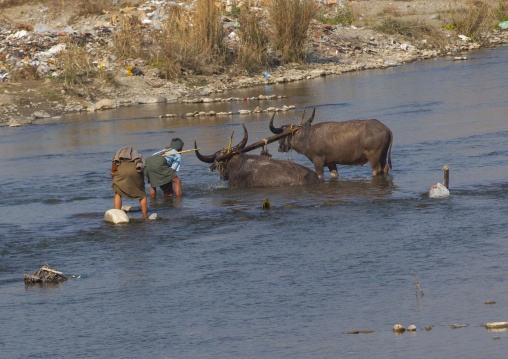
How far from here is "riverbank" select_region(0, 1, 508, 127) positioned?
23.9 m

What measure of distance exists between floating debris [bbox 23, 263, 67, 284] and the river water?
15cm

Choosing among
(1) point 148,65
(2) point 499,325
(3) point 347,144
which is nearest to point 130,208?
(3) point 347,144

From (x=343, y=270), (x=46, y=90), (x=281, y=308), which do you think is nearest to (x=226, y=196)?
Result: (x=343, y=270)

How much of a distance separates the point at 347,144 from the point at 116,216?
3.87 metres

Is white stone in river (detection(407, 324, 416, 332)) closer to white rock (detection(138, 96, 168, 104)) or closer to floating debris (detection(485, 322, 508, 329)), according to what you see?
floating debris (detection(485, 322, 508, 329))

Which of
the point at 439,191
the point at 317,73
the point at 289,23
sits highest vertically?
the point at 289,23

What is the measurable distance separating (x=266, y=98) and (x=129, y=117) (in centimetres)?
441

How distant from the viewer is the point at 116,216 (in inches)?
396

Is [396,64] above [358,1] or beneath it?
beneath

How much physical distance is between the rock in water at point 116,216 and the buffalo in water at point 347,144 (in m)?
2.83

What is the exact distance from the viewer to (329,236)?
8.66 metres

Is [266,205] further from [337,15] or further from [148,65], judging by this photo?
[337,15]

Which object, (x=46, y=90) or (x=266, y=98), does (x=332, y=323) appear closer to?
(x=266, y=98)

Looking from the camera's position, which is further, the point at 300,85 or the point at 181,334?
the point at 300,85
